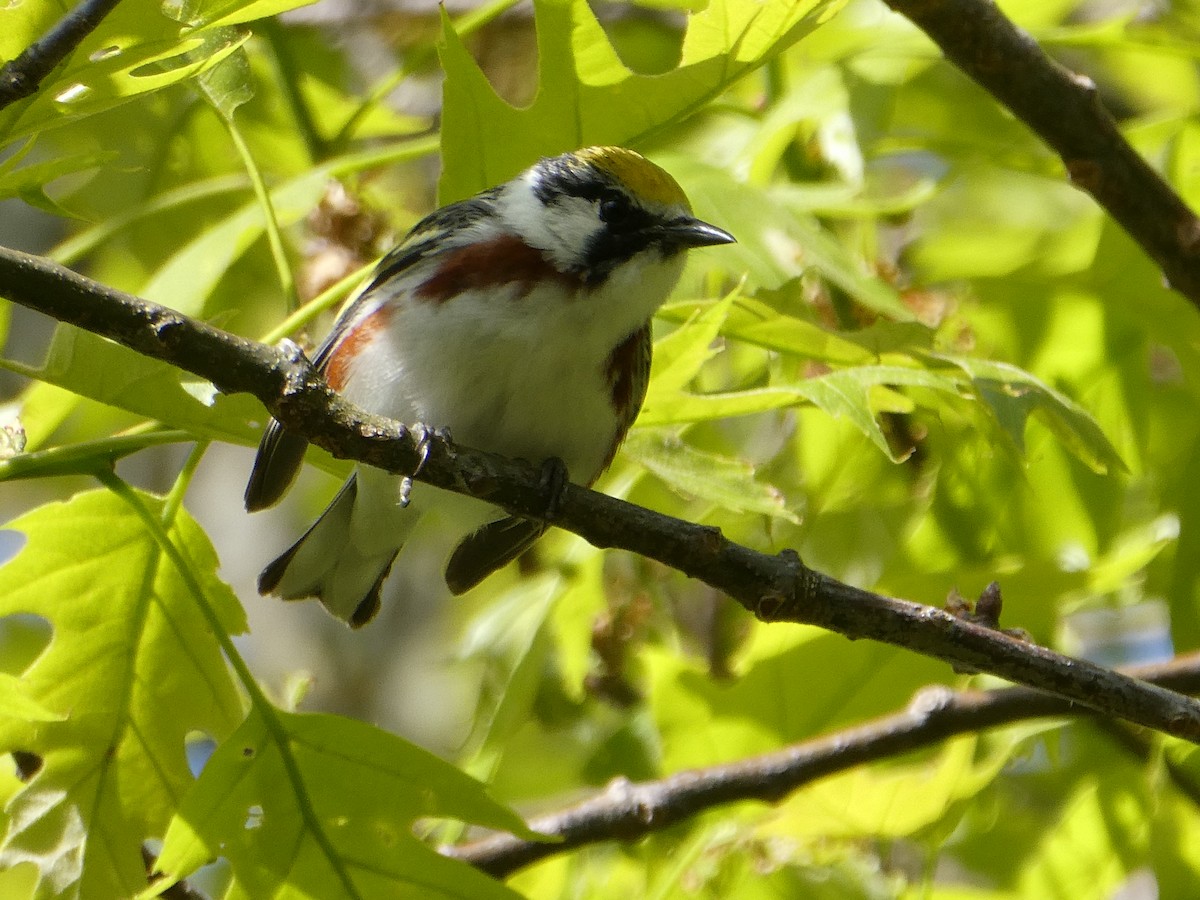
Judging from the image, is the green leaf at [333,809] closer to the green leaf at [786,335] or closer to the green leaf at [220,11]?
the green leaf at [786,335]

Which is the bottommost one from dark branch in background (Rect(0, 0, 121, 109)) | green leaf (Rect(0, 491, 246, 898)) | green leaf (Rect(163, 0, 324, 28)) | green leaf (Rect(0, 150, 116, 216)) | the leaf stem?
green leaf (Rect(0, 491, 246, 898))

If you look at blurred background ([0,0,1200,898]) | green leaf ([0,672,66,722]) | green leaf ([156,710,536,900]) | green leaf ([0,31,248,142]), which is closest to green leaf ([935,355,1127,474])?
blurred background ([0,0,1200,898])

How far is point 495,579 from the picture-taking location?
19.2ft

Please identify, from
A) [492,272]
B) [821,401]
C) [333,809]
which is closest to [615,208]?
[492,272]

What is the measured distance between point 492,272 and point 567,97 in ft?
1.14

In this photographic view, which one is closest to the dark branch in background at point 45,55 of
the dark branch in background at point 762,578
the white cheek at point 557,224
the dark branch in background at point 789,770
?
the dark branch in background at point 762,578

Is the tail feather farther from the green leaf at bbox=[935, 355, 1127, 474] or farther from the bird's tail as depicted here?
the green leaf at bbox=[935, 355, 1127, 474]

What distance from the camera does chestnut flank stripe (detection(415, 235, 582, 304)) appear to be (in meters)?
2.68

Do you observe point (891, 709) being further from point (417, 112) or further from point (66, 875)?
point (417, 112)

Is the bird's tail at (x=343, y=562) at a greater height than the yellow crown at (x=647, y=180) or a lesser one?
lesser

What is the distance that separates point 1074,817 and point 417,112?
3918mm

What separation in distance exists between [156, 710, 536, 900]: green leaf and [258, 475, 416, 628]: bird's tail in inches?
30.1

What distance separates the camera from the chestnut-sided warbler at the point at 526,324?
104 inches

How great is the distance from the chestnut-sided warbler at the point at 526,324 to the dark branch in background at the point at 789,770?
0.57m
